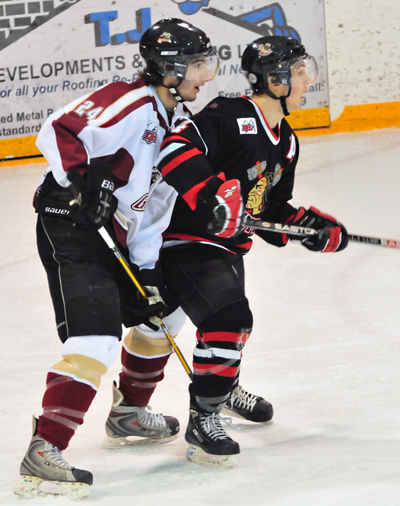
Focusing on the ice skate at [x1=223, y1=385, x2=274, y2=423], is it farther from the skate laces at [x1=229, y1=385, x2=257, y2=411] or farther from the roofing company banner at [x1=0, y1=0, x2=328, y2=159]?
the roofing company banner at [x1=0, y1=0, x2=328, y2=159]

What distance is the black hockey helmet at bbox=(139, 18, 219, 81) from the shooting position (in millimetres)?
2121

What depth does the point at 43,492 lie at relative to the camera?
6.46ft

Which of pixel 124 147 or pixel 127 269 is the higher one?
pixel 124 147

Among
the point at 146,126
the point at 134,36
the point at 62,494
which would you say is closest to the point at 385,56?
the point at 134,36

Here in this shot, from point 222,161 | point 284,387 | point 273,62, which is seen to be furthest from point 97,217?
point 284,387

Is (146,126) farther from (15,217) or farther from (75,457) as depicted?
(15,217)

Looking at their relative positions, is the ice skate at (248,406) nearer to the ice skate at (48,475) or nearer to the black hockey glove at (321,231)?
the black hockey glove at (321,231)

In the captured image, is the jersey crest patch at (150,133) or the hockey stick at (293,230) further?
A: the hockey stick at (293,230)

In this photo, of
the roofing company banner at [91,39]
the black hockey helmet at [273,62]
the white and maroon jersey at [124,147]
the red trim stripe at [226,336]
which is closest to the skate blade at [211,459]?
the red trim stripe at [226,336]

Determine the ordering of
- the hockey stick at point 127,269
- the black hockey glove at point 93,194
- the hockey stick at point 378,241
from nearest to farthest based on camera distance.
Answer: the black hockey glove at point 93,194
the hockey stick at point 127,269
the hockey stick at point 378,241

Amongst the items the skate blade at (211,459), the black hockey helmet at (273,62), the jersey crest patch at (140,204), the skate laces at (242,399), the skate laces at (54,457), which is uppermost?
the black hockey helmet at (273,62)

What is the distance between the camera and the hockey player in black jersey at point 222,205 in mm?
2051

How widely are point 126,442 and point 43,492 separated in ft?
1.34

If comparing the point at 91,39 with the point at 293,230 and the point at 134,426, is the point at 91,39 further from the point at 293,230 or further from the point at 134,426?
the point at 134,426
